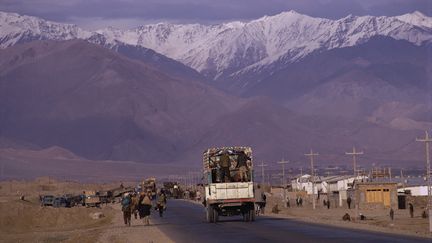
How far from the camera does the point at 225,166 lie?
2119 inches

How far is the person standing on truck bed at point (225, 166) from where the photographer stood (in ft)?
176

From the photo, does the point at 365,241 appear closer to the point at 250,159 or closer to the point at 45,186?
the point at 250,159

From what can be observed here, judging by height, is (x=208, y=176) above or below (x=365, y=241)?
above

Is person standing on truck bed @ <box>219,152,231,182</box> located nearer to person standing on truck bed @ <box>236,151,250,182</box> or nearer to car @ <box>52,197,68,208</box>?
person standing on truck bed @ <box>236,151,250,182</box>

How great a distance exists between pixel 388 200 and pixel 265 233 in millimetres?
45224

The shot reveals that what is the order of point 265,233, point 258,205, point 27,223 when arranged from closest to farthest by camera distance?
1. point 265,233
2. point 258,205
3. point 27,223

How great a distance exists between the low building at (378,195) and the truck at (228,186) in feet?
104

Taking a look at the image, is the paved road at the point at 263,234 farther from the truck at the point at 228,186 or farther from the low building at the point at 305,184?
the low building at the point at 305,184

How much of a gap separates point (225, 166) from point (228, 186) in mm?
1320

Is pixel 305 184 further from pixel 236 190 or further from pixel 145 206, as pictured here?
pixel 236 190

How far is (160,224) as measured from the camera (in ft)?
189

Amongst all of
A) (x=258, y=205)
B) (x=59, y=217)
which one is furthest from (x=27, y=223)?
(x=258, y=205)

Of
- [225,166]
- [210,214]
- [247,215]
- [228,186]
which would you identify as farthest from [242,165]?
[210,214]

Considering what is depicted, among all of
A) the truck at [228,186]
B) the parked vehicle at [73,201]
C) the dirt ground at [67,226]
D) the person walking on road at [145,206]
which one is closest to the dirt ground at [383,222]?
the truck at [228,186]
